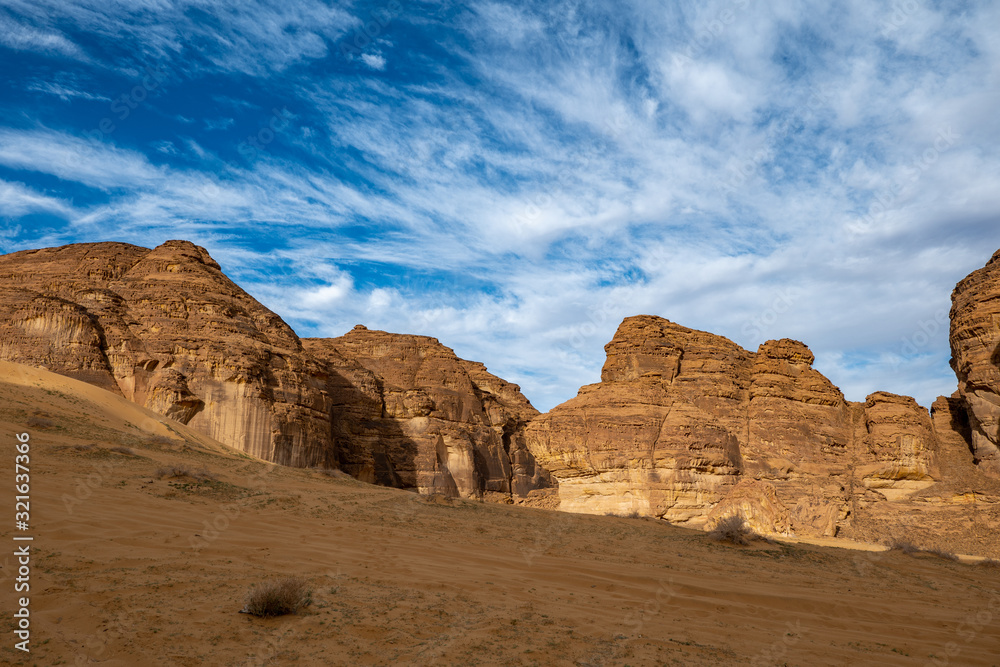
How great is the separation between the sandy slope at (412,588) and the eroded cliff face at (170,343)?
21.3 metres

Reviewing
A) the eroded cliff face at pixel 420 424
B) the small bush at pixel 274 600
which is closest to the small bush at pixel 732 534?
the small bush at pixel 274 600

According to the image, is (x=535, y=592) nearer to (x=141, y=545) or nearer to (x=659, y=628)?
(x=659, y=628)

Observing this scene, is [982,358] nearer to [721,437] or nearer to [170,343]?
[721,437]

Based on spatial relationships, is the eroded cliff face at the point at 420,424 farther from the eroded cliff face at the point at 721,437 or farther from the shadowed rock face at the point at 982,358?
the shadowed rock face at the point at 982,358

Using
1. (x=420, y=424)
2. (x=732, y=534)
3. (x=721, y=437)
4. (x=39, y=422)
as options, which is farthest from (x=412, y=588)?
(x=420, y=424)

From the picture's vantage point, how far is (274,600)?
6.67 m

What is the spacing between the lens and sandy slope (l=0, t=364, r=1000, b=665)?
20.1 ft

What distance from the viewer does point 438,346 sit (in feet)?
212

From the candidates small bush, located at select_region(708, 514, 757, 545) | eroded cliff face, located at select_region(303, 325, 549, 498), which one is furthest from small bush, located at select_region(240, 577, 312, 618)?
eroded cliff face, located at select_region(303, 325, 549, 498)

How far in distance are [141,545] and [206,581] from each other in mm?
1637

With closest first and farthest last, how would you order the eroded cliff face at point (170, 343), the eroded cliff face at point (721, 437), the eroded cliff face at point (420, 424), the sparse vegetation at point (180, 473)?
the sparse vegetation at point (180, 473) < the eroded cliff face at point (721, 437) < the eroded cliff face at point (170, 343) < the eroded cliff face at point (420, 424)

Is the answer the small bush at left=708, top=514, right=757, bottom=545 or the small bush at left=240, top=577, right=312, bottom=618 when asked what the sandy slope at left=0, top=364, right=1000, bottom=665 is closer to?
the small bush at left=240, top=577, right=312, bottom=618

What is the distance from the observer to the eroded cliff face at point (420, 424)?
5203 cm

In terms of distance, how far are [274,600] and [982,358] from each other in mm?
38455
